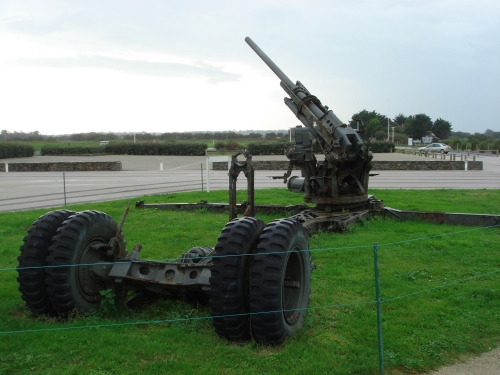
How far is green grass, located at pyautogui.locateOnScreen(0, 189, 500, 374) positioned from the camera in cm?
452

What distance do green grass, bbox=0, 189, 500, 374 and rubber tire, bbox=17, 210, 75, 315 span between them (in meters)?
0.17

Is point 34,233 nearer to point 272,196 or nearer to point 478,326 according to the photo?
point 478,326

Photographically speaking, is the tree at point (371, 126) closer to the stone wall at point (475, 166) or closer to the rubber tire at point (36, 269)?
the stone wall at point (475, 166)

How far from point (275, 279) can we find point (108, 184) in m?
19.6

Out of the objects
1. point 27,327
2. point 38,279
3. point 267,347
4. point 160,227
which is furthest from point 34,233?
point 160,227

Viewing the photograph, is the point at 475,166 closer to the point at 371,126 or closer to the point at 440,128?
the point at 371,126

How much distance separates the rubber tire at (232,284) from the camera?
480 cm

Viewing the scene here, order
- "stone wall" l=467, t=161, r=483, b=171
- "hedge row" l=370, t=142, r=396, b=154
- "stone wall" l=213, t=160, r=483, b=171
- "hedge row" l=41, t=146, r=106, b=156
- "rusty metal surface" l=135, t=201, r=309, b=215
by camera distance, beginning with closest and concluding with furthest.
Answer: "rusty metal surface" l=135, t=201, r=309, b=215
"stone wall" l=467, t=161, r=483, b=171
"stone wall" l=213, t=160, r=483, b=171
"hedge row" l=41, t=146, r=106, b=156
"hedge row" l=370, t=142, r=396, b=154

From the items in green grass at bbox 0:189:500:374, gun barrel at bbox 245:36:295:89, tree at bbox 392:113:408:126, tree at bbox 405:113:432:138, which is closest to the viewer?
green grass at bbox 0:189:500:374

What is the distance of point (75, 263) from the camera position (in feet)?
18.0

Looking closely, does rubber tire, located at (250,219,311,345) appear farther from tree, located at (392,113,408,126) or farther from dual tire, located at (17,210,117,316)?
tree, located at (392,113,408,126)

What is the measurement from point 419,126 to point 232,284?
3666 inches

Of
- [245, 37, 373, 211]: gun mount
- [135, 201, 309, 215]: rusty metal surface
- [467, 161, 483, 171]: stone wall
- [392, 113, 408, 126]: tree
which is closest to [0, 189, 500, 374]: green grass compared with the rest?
[245, 37, 373, 211]: gun mount

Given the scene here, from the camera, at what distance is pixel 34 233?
18.5 feet
